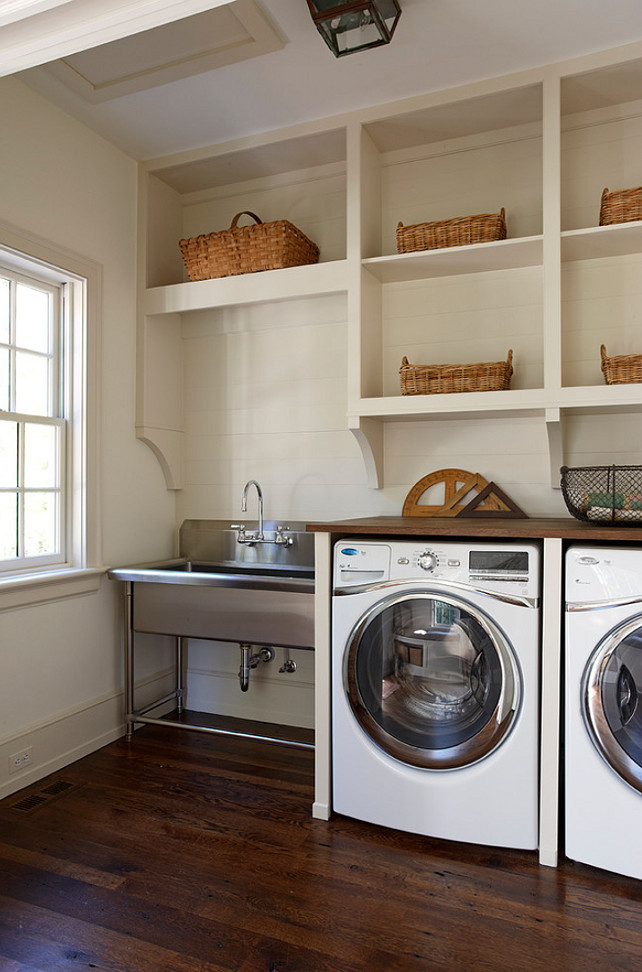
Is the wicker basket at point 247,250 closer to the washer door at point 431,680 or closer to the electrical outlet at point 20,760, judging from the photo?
the washer door at point 431,680

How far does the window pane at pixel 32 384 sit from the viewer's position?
261 cm

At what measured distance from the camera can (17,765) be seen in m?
2.45

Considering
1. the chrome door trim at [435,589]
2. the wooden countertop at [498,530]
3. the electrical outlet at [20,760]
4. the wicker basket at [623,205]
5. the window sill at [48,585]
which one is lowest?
the electrical outlet at [20,760]

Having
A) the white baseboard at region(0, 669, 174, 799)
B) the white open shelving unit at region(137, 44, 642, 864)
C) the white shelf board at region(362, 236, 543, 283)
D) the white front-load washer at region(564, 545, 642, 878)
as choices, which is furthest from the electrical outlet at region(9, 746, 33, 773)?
the white shelf board at region(362, 236, 543, 283)

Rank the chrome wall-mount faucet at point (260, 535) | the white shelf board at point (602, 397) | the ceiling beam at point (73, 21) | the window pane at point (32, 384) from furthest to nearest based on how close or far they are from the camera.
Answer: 1. the chrome wall-mount faucet at point (260, 535)
2. the window pane at point (32, 384)
3. the white shelf board at point (602, 397)
4. the ceiling beam at point (73, 21)

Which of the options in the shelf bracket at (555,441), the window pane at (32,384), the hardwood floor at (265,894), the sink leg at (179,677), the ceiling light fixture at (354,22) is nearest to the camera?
the hardwood floor at (265,894)

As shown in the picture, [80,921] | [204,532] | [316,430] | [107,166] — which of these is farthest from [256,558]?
[107,166]

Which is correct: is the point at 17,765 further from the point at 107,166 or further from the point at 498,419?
the point at 107,166

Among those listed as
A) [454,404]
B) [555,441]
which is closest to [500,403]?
[454,404]

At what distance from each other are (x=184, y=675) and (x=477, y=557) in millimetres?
1879

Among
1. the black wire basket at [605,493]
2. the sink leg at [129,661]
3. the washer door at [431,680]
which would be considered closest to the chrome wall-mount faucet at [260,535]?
the sink leg at [129,661]

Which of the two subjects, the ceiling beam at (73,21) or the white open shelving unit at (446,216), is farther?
the white open shelving unit at (446,216)

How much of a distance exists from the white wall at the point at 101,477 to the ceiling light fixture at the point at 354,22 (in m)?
1.19

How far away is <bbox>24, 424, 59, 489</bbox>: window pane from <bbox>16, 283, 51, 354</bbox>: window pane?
1.10 ft
